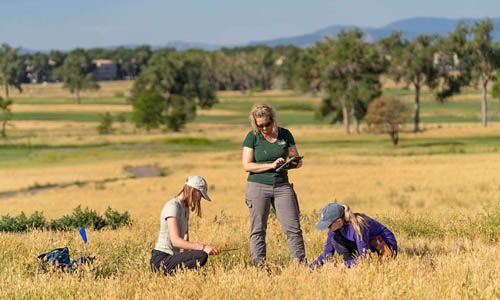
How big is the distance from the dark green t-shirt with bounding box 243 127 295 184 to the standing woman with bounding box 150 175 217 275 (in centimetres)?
118

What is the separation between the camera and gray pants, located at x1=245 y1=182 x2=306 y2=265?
9906 mm

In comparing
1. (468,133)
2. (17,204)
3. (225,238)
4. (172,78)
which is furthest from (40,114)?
(225,238)

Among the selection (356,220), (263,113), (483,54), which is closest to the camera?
(356,220)

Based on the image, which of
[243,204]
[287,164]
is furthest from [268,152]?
[243,204]

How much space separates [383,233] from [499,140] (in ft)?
237

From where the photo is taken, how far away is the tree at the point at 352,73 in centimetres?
8988

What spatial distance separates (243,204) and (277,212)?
74.8 ft

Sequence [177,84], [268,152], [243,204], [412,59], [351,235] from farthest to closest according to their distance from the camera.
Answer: [177,84], [412,59], [243,204], [268,152], [351,235]

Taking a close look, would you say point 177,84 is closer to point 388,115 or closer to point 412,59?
point 412,59

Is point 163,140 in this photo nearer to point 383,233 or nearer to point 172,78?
point 172,78

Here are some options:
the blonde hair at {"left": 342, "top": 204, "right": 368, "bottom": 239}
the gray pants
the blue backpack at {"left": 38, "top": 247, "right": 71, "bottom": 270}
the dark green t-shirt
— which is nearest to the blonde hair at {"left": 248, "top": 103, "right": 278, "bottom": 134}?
the dark green t-shirt

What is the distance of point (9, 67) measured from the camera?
176 metres

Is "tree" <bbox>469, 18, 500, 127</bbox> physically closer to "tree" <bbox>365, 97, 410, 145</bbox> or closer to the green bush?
"tree" <bbox>365, 97, 410, 145</bbox>

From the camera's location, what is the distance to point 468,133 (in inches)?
3401
